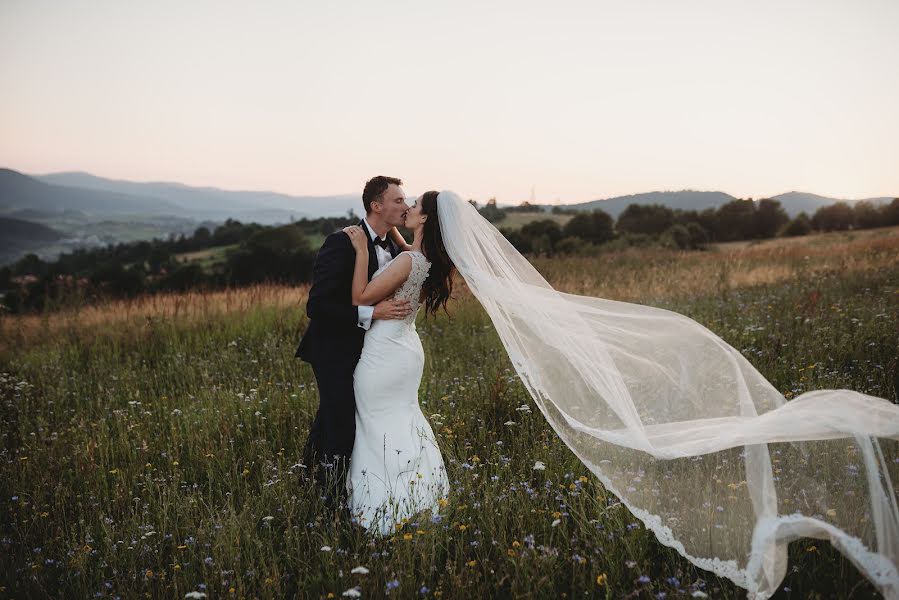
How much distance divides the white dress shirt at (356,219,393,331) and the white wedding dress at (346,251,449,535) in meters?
0.08

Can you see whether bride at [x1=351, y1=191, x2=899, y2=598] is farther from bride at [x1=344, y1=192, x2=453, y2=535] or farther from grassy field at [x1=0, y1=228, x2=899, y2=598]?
grassy field at [x1=0, y1=228, x2=899, y2=598]

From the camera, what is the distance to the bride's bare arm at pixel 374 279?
160 inches

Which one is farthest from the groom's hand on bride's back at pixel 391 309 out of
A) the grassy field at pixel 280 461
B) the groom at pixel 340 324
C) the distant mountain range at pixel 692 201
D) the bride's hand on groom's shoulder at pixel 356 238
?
the distant mountain range at pixel 692 201

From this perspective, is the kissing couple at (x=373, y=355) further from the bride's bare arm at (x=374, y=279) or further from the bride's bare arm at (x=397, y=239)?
the bride's bare arm at (x=397, y=239)

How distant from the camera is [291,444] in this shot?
5227 millimetres

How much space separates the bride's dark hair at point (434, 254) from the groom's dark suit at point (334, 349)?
41cm

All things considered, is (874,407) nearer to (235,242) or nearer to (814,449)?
(814,449)

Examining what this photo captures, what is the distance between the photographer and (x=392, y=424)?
413cm

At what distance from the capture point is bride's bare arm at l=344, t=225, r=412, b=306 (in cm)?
407

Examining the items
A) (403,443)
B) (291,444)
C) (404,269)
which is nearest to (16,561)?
(291,444)

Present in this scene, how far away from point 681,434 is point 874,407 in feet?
3.29

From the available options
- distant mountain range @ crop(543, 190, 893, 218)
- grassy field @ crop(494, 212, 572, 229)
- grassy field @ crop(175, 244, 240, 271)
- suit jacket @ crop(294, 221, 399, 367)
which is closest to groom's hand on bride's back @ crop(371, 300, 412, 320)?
suit jacket @ crop(294, 221, 399, 367)

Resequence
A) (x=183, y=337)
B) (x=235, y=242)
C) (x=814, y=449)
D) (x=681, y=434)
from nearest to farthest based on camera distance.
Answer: (x=814, y=449)
(x=681, y=434)
(x=183, y=337)
(x=235, y=242)

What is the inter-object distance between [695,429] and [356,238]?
103 inches
